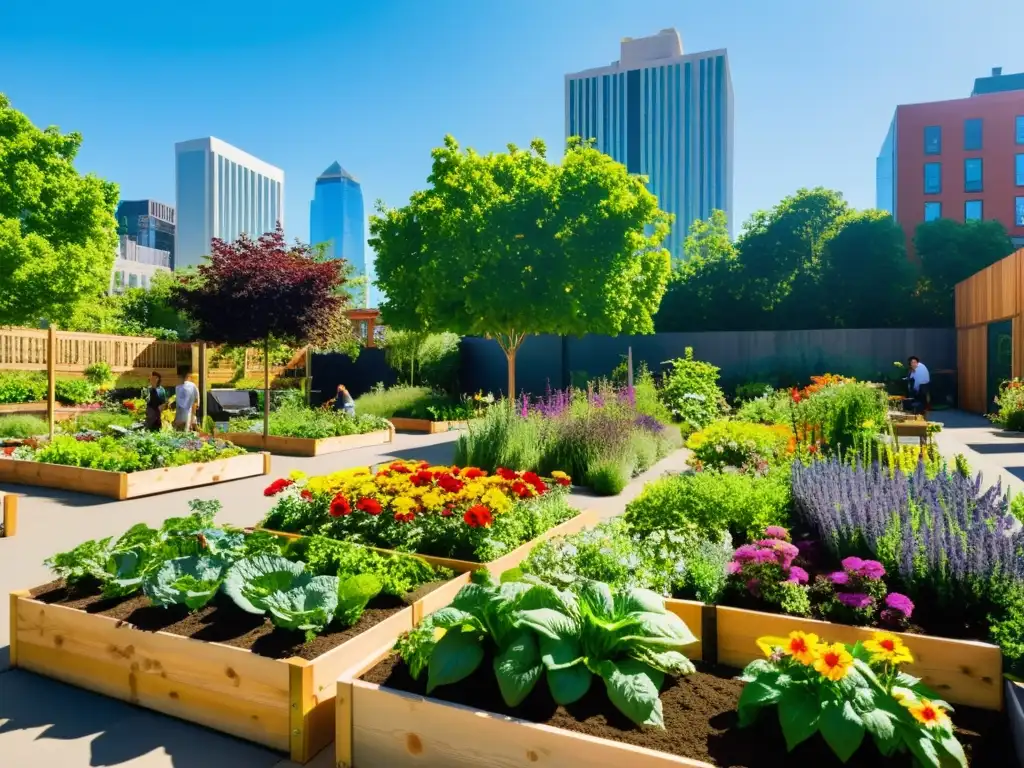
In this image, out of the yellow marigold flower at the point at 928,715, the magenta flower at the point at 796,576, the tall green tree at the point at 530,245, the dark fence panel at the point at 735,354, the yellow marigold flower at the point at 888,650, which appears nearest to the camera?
the yellow marigold flower at the point at 928,715

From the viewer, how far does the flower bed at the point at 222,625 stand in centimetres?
265

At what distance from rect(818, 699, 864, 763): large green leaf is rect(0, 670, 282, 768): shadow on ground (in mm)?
1896

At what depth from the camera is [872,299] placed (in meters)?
25.6

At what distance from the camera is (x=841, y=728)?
2.02 metres

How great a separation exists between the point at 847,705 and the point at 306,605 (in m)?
2.09

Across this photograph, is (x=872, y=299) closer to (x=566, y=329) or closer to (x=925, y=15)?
(x=566, y=329)

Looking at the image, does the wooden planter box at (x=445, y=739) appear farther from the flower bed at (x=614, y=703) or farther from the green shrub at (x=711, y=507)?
the green shrub at (x=711, y=507)

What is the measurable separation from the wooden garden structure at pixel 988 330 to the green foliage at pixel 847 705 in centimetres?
1585

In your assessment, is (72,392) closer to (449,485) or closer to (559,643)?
(449,485)

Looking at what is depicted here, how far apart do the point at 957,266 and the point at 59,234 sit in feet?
104

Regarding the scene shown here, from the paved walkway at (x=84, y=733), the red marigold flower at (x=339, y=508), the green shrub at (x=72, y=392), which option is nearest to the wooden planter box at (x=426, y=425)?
the green shrub at (x=72, y=392)

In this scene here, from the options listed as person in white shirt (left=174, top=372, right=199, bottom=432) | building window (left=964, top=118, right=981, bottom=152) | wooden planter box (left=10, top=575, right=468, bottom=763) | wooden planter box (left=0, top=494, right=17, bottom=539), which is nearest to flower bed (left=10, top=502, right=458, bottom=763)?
wooden planter box (left=10, top=575, right=468, bottom=763)

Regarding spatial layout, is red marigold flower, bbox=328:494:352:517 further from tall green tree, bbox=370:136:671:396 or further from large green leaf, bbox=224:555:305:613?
tall green tree, bbox=370:136:671:396

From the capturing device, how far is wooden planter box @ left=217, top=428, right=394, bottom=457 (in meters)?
11.1
